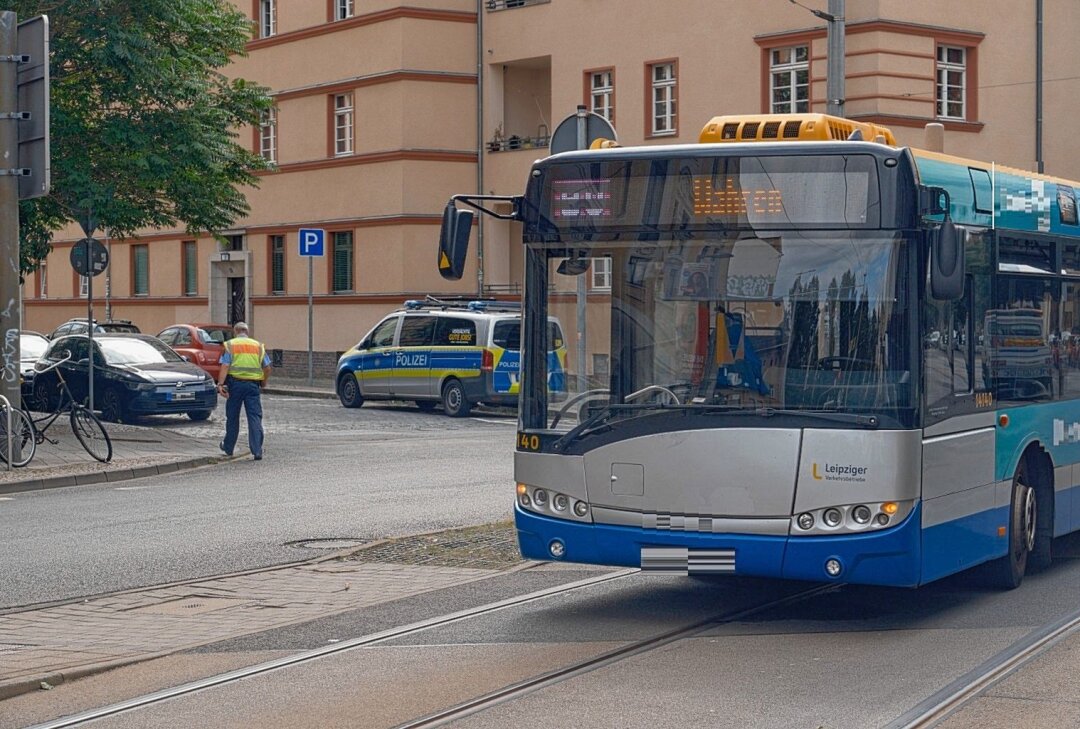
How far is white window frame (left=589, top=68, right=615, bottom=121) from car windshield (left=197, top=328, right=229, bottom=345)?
31.6ft

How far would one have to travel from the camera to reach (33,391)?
29.2 m

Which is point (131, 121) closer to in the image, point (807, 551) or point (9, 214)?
point (9, 214)

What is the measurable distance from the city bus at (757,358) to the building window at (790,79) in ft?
80.8

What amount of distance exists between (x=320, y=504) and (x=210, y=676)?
7.86 metres

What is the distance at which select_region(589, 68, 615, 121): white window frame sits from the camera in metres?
38.2

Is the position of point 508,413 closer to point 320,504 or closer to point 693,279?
point 320,504

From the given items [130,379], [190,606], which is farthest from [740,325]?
[130,379]

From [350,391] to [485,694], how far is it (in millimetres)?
25388

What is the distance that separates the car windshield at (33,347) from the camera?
30.3 metres

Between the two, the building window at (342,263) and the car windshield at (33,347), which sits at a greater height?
the building window at (342,263)

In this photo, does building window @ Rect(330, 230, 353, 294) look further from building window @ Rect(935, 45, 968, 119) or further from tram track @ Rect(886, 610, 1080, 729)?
tram track @ Rect(886, 610, 1080, 729)

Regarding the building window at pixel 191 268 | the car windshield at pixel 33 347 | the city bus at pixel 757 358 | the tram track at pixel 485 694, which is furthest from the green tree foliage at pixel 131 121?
the building window at pixel 191 268

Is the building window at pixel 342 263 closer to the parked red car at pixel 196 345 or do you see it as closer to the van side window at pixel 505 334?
the parked red car at pixel 196 345

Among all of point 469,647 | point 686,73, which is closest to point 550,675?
point 469,647
